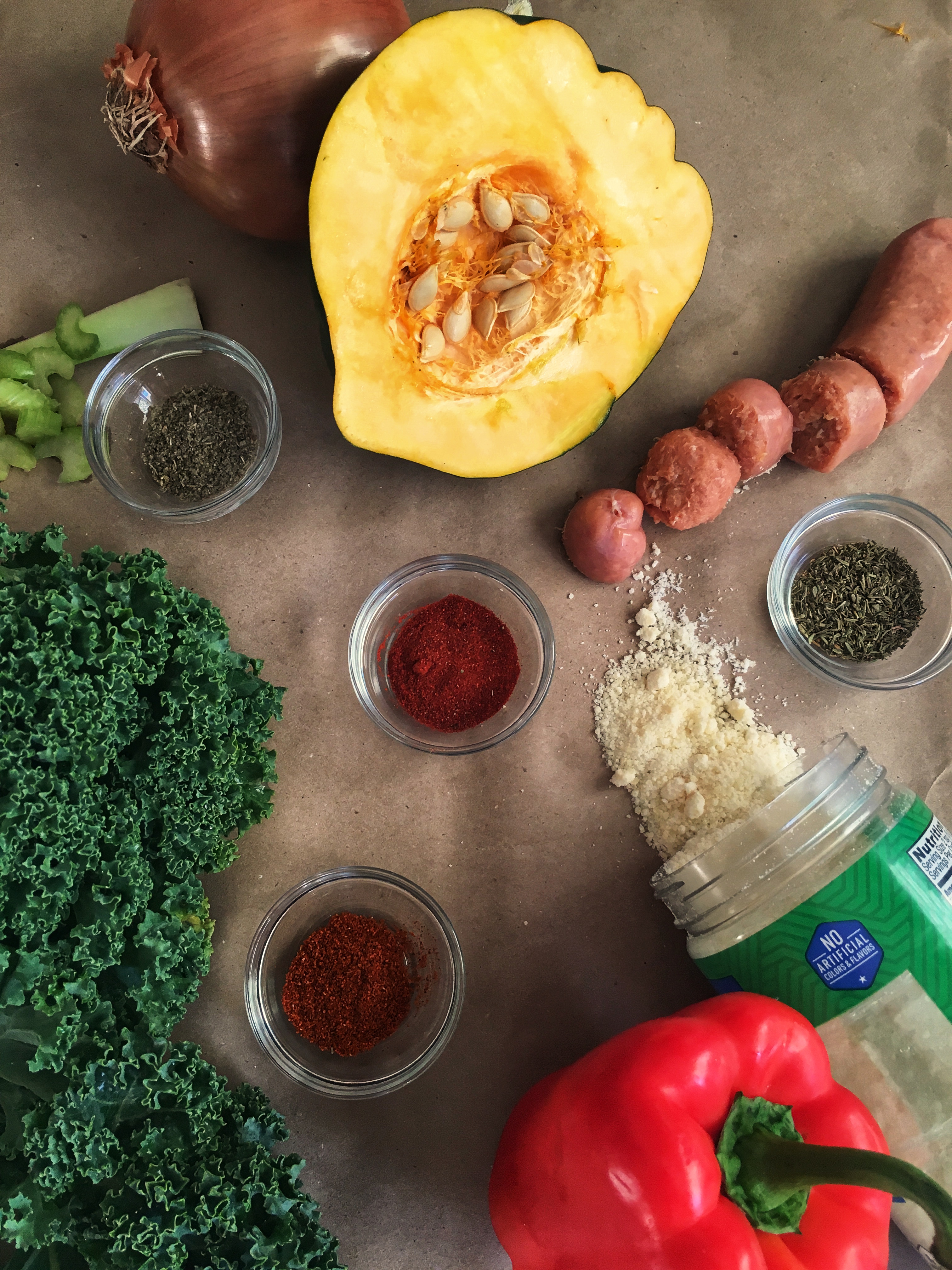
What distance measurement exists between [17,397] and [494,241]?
796 millimetres

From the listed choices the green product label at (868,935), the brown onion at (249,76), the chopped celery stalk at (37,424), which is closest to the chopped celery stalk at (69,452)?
the chopped celery stalk at (37,424)

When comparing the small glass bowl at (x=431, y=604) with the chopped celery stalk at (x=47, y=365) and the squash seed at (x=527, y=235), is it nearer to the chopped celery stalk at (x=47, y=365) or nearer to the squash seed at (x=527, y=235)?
the squash seed at (x=527, y=235)

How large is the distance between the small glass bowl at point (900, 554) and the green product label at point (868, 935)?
0.33 meters

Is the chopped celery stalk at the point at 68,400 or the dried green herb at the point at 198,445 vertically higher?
the dried green herb at the point at 198,445

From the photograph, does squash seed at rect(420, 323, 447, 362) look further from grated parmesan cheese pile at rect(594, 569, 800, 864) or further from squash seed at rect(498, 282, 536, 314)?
grated parmesan cheese pile at rect(594, 569, 800, 864)

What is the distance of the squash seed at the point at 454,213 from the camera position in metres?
1.31

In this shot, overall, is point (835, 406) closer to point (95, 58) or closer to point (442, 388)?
point (442, 388)

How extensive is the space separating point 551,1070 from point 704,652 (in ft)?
2.44

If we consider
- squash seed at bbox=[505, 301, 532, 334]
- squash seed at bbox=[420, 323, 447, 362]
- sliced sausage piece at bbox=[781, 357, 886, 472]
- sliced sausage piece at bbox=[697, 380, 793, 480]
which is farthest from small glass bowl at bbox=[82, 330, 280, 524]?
sliced sausage piece at bbox=[781, 357, 886, 472]

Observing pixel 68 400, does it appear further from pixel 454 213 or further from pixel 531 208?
pixel 531 208

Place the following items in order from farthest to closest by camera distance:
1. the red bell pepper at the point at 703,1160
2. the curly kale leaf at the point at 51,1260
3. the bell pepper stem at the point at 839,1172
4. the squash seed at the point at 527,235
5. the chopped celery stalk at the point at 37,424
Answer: the chopped celery stalk at the point at 37,424, the squash seed at the point at 527,235, the curly kale leaf at the point at 51,1260, the red bell pepper at the point at 703,1160, the bell pepper stem at the point at 839,1172

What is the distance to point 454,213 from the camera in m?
1.31

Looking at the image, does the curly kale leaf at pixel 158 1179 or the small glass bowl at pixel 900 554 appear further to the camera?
the small glass bowl at pixel 900 554

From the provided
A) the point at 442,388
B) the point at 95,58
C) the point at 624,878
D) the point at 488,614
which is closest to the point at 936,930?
the point at 624,878
